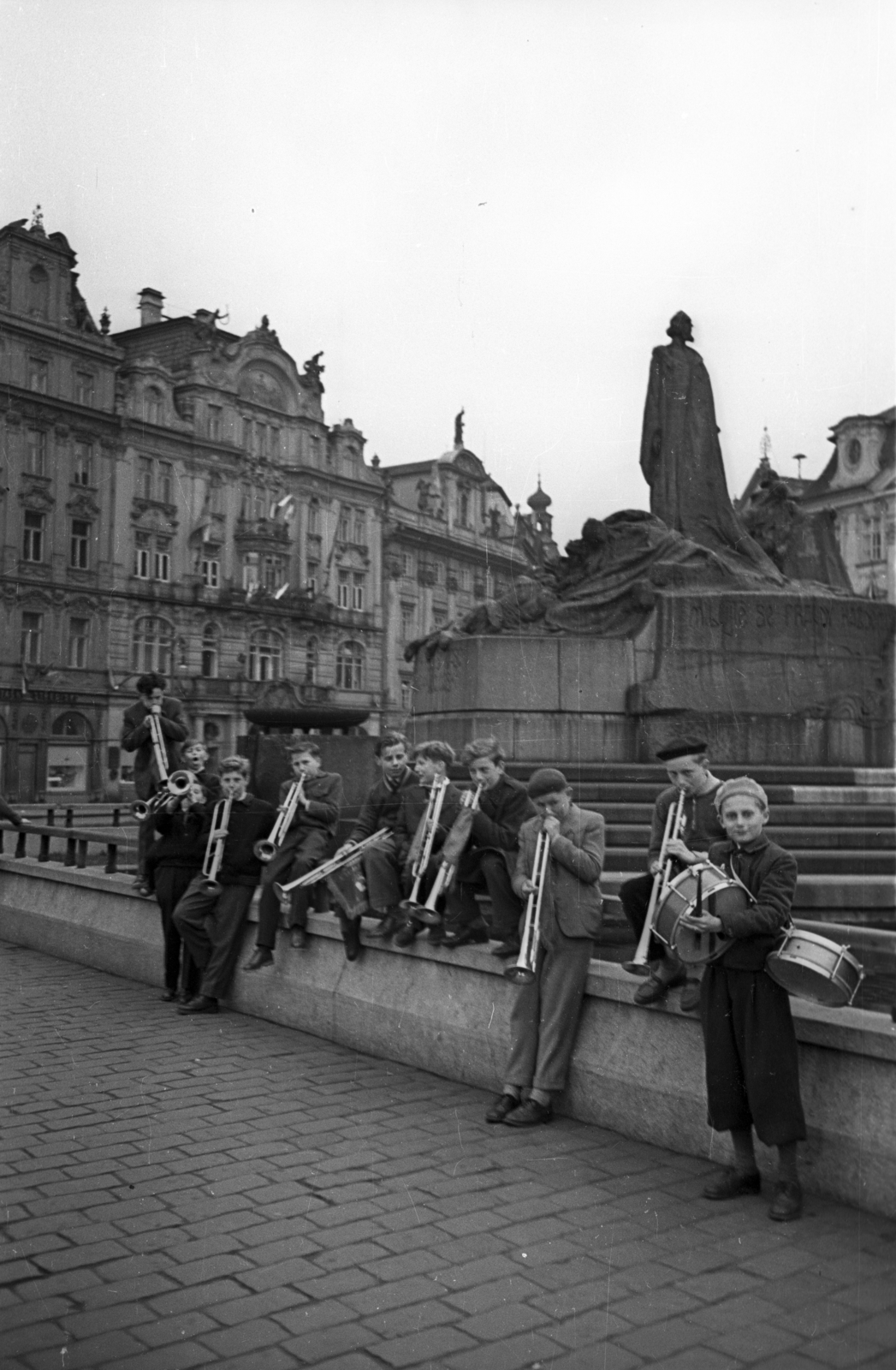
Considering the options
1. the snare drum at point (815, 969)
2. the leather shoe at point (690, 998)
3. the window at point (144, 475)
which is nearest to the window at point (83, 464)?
the window at point (144, 475)

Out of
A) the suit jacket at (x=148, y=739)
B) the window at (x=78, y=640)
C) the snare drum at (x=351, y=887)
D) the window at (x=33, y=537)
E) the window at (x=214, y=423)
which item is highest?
the window at (x=214, y=423)

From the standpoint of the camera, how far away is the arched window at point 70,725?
16.9 metres

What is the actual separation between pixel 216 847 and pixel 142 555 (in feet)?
30.6

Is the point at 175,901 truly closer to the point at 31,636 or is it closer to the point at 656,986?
the point at 656,986

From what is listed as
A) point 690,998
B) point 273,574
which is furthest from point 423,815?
point 273,574

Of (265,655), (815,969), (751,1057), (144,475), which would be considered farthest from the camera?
(265,655)

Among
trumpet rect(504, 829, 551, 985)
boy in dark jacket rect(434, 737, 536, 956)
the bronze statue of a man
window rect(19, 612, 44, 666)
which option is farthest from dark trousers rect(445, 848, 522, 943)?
window rect(19, 612, 44, 666)

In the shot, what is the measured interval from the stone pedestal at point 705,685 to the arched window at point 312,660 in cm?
1121

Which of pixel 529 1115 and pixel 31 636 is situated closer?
pixel 529 1115

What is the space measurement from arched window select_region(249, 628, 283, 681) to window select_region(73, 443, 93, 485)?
4216 millimetres

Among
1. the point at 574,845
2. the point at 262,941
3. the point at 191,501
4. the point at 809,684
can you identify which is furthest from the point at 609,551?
the point at 191,501

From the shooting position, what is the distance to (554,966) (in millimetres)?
5984

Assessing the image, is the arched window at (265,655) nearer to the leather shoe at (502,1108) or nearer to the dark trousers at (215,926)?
the dark trousers at (215,926)

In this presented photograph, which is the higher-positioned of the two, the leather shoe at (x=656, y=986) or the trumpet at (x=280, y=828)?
the trumpet at (x=280, y=828)
